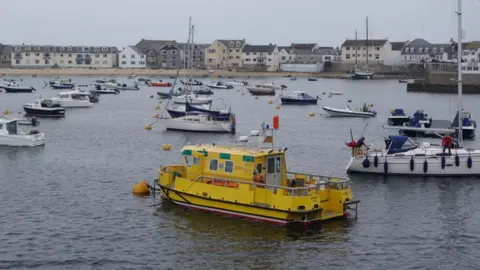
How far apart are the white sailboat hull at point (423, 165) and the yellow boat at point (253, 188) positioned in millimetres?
9621

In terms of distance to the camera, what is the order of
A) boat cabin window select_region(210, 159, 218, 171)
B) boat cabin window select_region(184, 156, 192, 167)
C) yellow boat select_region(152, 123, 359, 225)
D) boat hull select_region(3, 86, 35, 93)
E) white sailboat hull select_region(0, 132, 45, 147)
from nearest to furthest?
yellow boat select_region(152, 123, 359, 225) → boat cabin window select_region(210, 159, 218, 171) → boat cabin window select_region(184, 156, 192, 167) → white sailboat hull select_region(0, 132, 45, 147) → boat hull select_region(3, 86, 35, 93)

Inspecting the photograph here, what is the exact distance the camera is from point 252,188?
31.2 metres

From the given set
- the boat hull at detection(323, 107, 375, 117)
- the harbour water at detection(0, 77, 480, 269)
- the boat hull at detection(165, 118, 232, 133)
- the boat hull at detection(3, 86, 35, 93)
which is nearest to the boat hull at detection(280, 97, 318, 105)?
the boat hull at detection(323, 107, 375, 117)

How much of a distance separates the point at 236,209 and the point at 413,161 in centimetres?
1540

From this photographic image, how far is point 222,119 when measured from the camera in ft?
226

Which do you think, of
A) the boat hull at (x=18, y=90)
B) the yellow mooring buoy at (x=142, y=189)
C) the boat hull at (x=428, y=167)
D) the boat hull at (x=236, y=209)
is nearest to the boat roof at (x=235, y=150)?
the boat hull at (x=236, y=209)

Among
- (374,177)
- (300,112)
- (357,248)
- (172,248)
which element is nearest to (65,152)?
(374,177)

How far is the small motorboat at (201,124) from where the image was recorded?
219 feet

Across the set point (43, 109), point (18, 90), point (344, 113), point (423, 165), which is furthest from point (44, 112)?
point (18, 90)

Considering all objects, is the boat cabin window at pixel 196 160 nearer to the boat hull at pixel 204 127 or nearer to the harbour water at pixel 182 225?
the harbour water at pixel 182 225

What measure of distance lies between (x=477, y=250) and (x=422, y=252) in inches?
89.1

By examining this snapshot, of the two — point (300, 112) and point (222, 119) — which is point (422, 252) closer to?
point (222, 119)

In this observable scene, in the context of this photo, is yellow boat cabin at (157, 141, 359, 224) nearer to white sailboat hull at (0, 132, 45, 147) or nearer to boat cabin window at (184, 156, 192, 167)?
boat cabin window at (184, 156, 192, 167)

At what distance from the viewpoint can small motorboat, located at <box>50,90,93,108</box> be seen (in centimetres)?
9594
